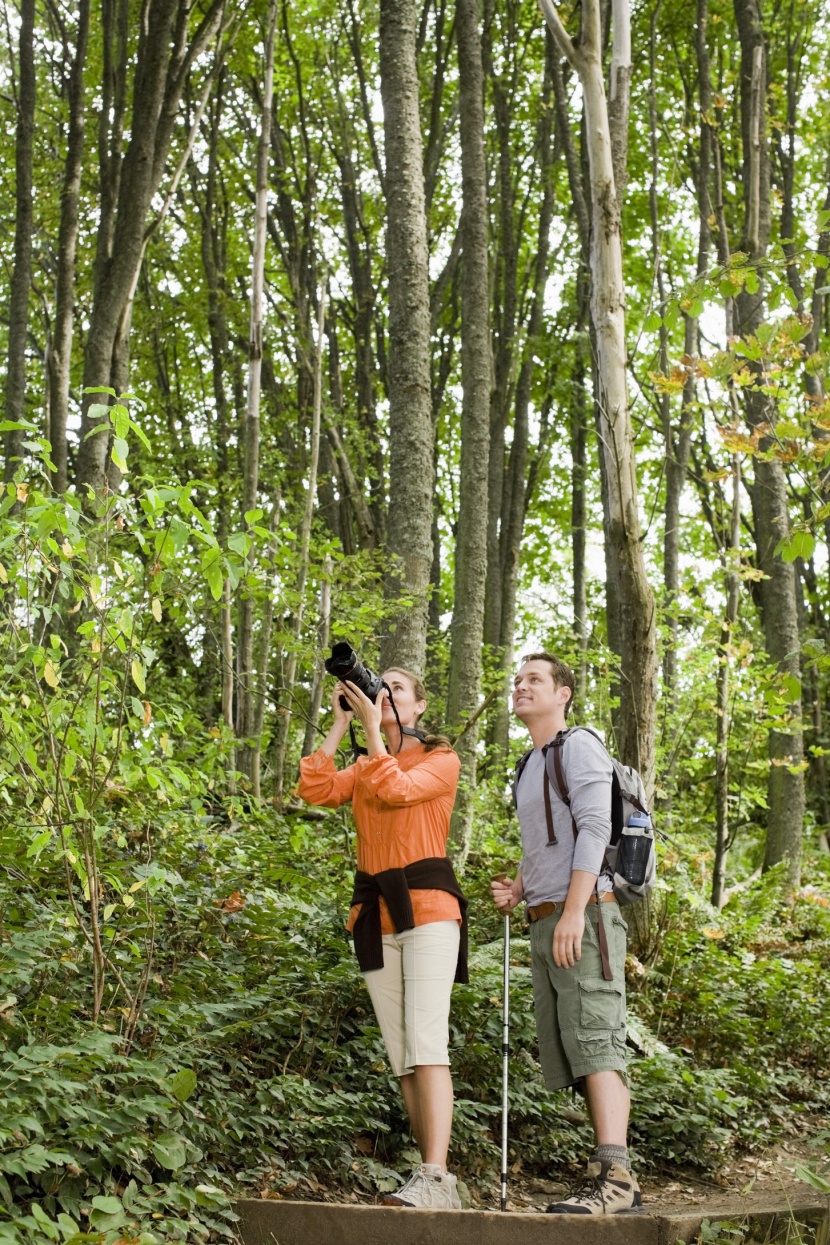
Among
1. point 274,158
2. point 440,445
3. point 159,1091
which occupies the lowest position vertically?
point 159,1091

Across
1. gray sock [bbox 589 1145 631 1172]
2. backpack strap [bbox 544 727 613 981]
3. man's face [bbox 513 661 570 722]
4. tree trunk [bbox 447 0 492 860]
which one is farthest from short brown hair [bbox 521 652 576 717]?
tree trunk [bbox 447 0 492 860]

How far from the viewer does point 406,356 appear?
7414 mm

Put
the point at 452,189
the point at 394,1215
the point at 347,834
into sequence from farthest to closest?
the point at 452,189, the point at 347,834, the point at 394,1215

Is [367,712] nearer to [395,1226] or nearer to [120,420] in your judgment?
[120,420]

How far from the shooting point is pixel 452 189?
20.4 metres

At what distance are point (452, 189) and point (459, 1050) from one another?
17571 mm

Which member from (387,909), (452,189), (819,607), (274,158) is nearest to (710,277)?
(387,909)

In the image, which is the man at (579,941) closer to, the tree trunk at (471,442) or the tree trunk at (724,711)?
the tree trunk at (471,442)

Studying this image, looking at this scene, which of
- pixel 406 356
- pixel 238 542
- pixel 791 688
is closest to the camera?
pixel 238 542

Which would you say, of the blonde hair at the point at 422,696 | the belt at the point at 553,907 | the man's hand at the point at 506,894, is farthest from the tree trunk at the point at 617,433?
the belt at the point at 553,907

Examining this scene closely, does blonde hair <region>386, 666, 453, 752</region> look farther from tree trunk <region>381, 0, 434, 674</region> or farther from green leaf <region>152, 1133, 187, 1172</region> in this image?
tree trunk <region>381, 0, 434, 674</region>

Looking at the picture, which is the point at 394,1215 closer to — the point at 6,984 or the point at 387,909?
the point at 387,909

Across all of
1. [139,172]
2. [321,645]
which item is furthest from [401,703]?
[139,172]

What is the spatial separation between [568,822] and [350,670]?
1010mm
